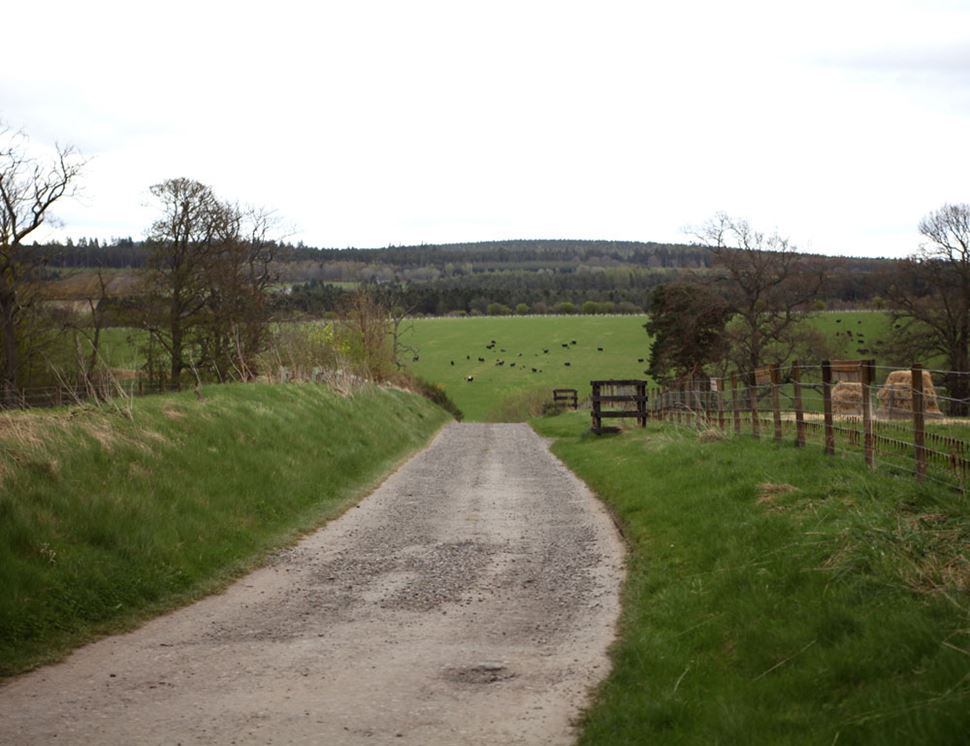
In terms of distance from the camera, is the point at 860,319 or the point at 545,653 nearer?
the point at 545,653

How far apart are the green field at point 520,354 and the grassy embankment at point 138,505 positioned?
5802 centimetres

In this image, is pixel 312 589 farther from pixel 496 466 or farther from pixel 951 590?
pixel 496 466

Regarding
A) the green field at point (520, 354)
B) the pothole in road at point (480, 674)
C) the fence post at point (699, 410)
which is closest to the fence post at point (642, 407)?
the fence post at point (699, 410)

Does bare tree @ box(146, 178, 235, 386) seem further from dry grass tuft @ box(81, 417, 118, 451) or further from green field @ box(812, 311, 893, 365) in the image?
green field @ box(812, 311, 893, 365)

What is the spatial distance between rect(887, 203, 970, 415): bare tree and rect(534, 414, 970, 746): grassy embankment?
142 ft

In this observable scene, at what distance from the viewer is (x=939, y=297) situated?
53.5 meters

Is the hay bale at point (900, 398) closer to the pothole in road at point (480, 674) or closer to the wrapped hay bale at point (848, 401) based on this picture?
the wrapped hay bale at point (848, 401)

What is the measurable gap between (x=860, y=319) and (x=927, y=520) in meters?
99.8

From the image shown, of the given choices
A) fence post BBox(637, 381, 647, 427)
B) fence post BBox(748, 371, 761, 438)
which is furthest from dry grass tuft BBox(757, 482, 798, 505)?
fence post BBox(637, 381, 647, 427)

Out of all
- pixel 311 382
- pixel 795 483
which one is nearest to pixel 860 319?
pixel 311 382

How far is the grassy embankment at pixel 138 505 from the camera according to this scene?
357 inches

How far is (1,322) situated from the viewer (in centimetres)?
3719

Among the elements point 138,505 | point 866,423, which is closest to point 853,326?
point 866,423

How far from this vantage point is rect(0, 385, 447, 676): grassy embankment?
908 centimetres
